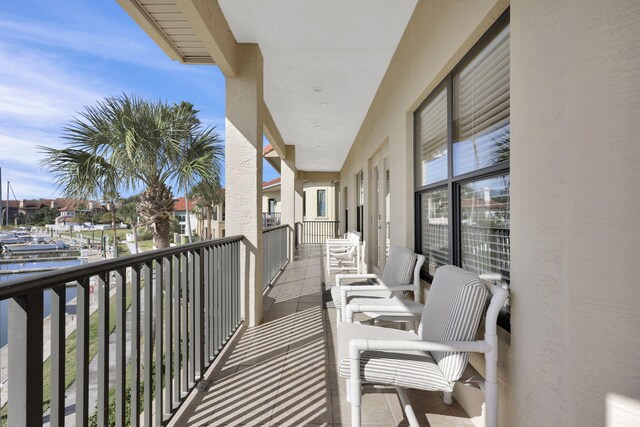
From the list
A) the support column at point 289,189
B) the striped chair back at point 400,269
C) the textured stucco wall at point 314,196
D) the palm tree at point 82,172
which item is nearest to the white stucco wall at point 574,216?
the striped chair back at point 400,269

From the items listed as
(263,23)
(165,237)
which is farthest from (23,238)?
(263,23)

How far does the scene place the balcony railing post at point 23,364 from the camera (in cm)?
88

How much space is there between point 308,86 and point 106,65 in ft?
80.4

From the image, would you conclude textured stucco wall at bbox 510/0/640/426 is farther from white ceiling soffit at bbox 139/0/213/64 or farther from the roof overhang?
white ceiling soffit at bbox 139/0/213/64

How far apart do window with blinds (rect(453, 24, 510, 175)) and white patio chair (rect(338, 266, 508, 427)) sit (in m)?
0.70

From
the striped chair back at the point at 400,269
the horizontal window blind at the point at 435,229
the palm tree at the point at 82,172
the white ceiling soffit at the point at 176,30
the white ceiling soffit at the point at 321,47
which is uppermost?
the white ceiling soffit at the point at 321,47

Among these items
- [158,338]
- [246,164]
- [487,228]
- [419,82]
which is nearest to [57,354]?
[158,338]

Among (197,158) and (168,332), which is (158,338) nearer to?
(168,332)

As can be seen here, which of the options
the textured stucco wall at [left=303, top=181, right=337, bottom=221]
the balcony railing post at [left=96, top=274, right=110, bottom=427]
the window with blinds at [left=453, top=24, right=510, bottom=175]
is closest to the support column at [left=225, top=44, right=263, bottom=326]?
the window with blinds at [left=453, top=24, right=510, bottom=175]

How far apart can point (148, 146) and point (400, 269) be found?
335 cm

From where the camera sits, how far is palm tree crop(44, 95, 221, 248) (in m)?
4.17

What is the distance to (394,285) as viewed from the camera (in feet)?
9.38

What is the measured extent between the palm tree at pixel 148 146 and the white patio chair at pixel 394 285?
8.90ft

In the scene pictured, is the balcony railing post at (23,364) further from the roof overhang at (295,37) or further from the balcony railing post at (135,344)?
the roof overhang at (295,37)
